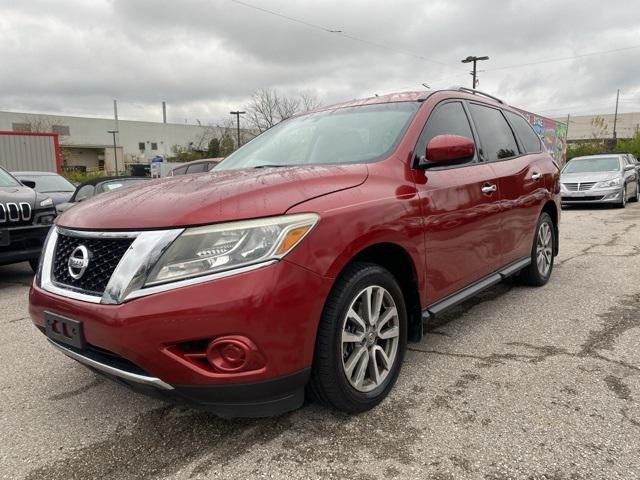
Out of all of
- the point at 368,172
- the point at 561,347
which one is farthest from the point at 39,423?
the point at 561,347

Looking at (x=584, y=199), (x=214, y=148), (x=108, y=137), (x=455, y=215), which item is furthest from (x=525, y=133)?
(x=108, y=137)

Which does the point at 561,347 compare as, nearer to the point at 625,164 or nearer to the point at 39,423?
the point at 39,423

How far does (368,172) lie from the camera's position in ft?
8.68

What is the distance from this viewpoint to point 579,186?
A: 12.9 meters

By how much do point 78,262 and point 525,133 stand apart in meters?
4.24

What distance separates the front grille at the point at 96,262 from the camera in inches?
82.4

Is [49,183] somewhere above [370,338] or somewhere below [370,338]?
above

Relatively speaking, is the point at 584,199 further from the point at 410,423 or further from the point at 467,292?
the point at 410,423

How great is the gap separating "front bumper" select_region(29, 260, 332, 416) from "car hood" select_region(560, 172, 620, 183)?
42.2 feet

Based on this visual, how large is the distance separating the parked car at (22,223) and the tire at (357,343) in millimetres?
4499

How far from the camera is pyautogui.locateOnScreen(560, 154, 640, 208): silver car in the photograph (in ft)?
41.6

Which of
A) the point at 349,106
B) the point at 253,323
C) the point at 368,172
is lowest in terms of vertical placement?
the point at 253,323

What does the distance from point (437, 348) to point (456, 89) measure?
1995 millimetres

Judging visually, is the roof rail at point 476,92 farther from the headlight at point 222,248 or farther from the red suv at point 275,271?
the headlight at point 222,248
